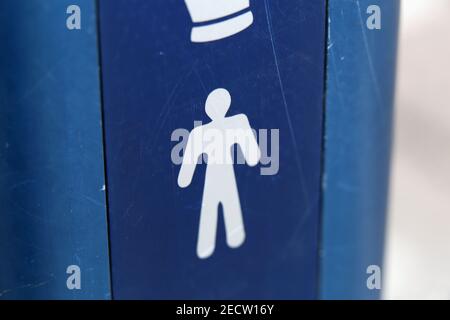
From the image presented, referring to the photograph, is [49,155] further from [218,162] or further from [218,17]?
[218,17]

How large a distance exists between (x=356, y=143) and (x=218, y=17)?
0.43 meters

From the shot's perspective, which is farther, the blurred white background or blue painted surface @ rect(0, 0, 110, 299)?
the blurred white background

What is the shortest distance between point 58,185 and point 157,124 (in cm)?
27

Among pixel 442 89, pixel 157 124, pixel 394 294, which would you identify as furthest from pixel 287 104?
pixel 394 294

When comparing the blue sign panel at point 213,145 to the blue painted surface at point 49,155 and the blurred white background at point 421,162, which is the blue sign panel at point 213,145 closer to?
the blue painted surface at point 49,155

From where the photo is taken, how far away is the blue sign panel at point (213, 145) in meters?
1.00

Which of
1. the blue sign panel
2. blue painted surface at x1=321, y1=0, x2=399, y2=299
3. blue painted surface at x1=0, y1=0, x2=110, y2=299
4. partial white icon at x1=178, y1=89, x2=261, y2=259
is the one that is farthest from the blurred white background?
blue painted surface at x1=0, y1=0, x2=110, y2=299

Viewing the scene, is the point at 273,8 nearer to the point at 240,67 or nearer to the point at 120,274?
the point at 240,67

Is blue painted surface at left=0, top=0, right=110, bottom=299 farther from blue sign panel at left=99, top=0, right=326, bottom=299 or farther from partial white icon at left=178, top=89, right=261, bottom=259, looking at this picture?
partial white icon at left=178, top=89, right=261, bottom=259

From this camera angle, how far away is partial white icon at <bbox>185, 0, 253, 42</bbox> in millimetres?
988

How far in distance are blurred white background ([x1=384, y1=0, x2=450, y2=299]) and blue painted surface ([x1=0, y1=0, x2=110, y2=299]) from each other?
29.4 inches

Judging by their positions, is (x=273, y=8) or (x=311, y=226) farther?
(x=311, y=226)

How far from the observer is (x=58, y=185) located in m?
1.07

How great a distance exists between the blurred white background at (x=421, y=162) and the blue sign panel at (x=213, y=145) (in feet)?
0.95
